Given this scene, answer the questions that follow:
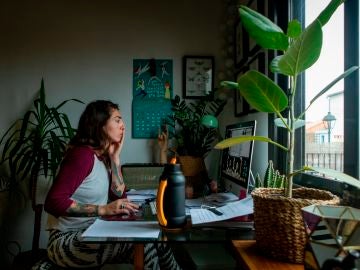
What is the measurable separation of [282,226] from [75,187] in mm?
995

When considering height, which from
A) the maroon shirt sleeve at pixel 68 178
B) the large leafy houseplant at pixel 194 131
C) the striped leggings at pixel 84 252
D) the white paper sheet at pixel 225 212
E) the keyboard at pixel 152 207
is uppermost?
the large leafy houseplant at pixel 194 131

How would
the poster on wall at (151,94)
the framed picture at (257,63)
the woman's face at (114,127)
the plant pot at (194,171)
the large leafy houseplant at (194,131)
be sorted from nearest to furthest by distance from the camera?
the woman's face at (114,127), the framed picture at (257,63), the plant pot at (194,171), the large leafy houseplant at (194,131), the poster on wall at (151,94)

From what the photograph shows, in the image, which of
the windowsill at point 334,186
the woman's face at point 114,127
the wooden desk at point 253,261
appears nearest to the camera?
the wooden desk at point 253,261

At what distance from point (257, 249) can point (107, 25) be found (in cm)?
241

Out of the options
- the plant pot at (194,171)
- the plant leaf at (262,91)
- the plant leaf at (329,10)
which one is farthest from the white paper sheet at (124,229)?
the plant pot at (194,171)

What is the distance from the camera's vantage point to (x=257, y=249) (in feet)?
3.27

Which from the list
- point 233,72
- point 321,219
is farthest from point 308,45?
point 233,72

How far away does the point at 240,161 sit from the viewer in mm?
1616

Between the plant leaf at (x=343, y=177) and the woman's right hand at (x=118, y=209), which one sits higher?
the plant leaf at (x=343, y=177)

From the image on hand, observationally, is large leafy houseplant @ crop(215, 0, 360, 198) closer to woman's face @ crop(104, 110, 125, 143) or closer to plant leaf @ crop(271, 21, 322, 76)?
plant leaf @ crop(271, 21, 322, 76)

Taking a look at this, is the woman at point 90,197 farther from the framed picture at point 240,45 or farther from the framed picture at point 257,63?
the framed picture at point 240,45

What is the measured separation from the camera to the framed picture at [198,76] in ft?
9.44

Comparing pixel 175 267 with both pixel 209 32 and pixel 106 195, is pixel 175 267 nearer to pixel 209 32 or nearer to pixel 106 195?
pixel 106 195

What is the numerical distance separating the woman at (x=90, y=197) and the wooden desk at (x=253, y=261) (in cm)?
58
